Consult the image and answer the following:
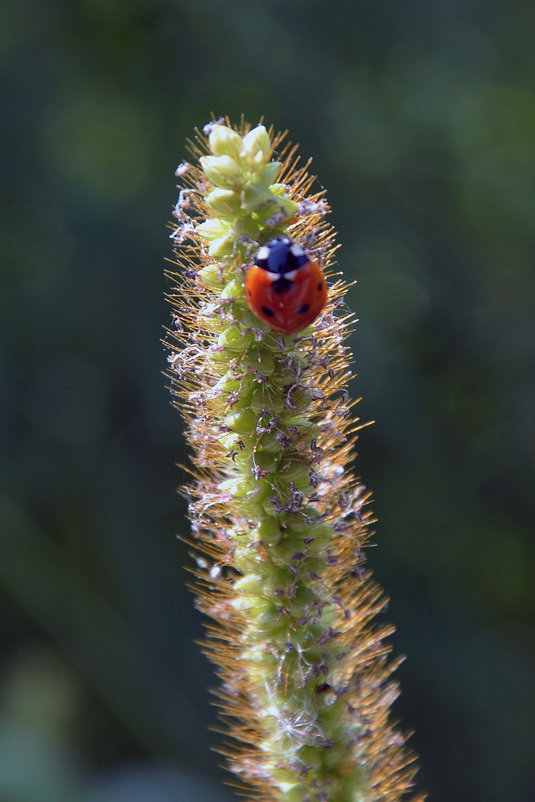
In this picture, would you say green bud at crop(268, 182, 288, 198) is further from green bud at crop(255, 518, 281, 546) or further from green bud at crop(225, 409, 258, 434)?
green bud at crop(255, 518, 281, 546)

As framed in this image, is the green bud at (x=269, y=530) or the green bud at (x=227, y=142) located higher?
the green bud at (x=227, y=142)

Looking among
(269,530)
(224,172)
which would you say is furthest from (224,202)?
(269,530)

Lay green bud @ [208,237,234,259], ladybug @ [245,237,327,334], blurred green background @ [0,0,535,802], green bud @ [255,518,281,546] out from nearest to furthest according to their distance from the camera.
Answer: ladybug @ [245,237,327,334], green bud @ [208,237,234,259], green bud @ [255,518,281,546], blurred green background @ [0,0,535,802]

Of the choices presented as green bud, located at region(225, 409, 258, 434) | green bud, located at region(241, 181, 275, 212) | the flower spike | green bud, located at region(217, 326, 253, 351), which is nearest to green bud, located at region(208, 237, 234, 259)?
the flower spike

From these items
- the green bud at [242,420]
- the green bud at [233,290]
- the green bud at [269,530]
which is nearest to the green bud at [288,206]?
the green bud at [233,290]

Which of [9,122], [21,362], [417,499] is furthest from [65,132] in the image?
[417,499]

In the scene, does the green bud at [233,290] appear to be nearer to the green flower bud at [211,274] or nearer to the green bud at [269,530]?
the green flower bud at [211,274]

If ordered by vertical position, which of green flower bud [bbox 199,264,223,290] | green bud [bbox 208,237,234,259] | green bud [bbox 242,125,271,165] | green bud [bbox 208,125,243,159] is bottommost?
green flower bud [bbox 199,264,223,290]

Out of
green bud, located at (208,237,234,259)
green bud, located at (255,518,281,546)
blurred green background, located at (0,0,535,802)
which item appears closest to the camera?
green bud, located at (208,237,234,259)
